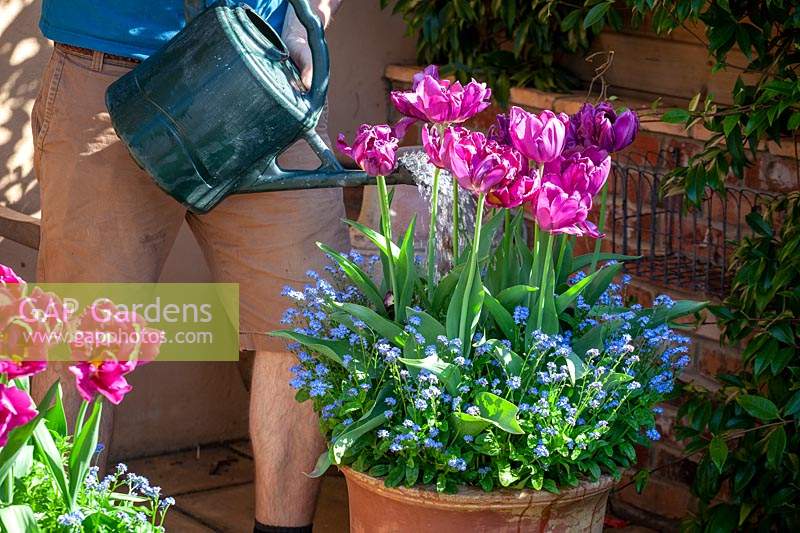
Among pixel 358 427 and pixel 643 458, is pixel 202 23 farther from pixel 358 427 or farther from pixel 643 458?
pixel 643 458

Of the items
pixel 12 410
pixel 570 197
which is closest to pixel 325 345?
pixel 570 197

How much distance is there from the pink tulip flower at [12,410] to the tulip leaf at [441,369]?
469mm

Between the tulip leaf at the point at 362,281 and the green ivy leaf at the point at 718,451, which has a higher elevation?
the tulip leaf at the point at 362,281

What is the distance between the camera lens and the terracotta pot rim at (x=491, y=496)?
5.32 ft

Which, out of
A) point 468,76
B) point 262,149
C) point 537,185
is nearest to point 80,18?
point 262,149

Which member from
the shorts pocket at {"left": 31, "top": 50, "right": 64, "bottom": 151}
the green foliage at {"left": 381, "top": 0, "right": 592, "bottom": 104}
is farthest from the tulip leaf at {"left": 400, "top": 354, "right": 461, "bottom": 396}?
the green foliage at {"left": 381, "top": 0, "right": 592, "bottom": 104}

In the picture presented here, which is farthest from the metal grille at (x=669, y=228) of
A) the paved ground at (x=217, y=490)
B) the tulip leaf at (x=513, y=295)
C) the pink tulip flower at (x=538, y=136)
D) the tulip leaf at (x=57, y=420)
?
the tulip leaf at (x=57, y=420)

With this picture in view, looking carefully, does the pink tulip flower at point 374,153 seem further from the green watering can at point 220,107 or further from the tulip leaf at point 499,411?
the tulip leaf at point 499,411

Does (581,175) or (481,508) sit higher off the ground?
(581,175)

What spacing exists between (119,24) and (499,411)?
107 cm

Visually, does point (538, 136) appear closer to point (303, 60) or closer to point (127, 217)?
point (303, 60)

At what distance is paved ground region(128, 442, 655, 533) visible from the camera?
303 centimetres

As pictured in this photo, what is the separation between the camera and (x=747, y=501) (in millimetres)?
2414

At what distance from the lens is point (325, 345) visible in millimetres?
1734
